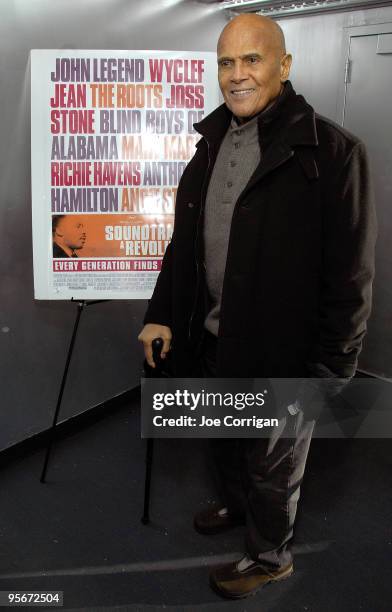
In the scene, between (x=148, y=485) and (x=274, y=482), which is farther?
(x=148, y=485)

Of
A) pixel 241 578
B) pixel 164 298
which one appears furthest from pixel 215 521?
pixel 164 298

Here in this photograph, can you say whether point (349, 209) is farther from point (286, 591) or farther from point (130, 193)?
point (286, 591)

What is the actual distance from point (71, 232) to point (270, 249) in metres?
0.87

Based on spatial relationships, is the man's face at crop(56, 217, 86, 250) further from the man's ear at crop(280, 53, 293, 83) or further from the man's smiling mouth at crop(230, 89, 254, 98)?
the man's ear at crop(280, 53, 293, 83)

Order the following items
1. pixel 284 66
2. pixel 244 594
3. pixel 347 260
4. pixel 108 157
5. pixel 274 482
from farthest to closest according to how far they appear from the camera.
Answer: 1. pixel 108 157
2. pixel 244 594
3. pixel 274 482
4. pixel 284 66
5. pixel 347 260

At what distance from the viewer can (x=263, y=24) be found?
1.35 meters

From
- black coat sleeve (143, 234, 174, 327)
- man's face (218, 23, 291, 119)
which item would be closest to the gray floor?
black coat sleeve (143, 234, 174, 327)

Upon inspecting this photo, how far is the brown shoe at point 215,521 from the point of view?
6.29ft

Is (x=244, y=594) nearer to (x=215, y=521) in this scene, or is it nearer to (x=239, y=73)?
(x=215, y=521)

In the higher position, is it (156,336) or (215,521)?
(156,336)

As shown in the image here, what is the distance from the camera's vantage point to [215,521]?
6.32 ft

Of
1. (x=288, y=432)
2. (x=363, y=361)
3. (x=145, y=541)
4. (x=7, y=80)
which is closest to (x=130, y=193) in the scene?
(x=7, y=80)

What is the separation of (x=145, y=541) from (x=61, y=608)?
0.38 meters

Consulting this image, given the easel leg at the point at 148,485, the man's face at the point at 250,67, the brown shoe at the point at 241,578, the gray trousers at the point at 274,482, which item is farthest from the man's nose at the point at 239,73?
the brown shoe at the point at 241,578
